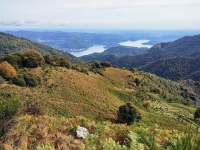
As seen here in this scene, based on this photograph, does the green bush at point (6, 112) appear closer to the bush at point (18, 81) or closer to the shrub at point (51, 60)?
the bush at point (18, 81)

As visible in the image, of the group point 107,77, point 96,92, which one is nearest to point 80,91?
point 96,92

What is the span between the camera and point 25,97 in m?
28.7

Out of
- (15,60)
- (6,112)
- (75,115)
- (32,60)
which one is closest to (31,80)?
(15,60)

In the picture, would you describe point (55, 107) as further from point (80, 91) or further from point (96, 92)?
point (96, 92)

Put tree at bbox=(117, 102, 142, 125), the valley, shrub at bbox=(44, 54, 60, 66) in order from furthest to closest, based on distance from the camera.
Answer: shrub at bbox=(44, 54, 60, 66) < tree at bbox=(117, 102, 142, 125) < the valley

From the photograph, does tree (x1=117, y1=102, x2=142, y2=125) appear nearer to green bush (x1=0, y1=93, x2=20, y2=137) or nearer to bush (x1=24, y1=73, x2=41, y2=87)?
bush (x1=24, y1=73, x2=41, y2=87)

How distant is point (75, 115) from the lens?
2825 centimetres

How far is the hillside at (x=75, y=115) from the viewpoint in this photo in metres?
7.24

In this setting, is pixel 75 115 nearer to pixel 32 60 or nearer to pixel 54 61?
pixel 32 60

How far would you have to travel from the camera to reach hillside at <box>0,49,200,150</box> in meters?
7.24

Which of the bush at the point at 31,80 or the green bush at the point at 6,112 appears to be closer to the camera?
the green bush at the point at 6,112

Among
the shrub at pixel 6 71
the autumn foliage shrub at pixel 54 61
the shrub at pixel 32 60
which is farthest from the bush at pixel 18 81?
the autumn foliage shrub at pixel 54 61

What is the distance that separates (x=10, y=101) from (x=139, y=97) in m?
42.0

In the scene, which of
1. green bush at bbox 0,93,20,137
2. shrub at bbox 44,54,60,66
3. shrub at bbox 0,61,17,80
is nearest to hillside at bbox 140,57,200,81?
shrub at bbox 44,54,60,66
